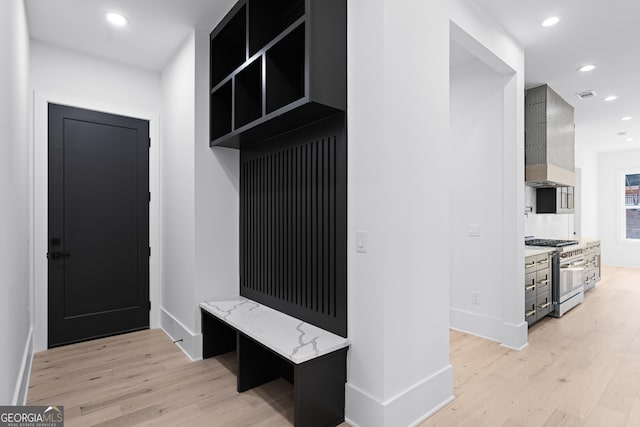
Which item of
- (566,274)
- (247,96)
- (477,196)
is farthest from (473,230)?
(247,96)

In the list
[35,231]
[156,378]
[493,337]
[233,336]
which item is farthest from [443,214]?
[35,231]

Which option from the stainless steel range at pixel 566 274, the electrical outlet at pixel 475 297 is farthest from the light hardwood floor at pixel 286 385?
the stainless steel range at pixel 566 274

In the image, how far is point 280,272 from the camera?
2592 mm

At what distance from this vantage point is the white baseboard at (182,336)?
2.87 m

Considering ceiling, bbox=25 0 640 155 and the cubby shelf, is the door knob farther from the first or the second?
ceiling, bbox=25 0 640 155

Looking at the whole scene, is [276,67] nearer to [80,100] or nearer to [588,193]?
[80,100]

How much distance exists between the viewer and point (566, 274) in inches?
165

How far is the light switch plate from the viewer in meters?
1.91

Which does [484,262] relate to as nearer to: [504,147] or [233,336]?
[504,147]

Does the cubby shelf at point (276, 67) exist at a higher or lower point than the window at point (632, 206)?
higher

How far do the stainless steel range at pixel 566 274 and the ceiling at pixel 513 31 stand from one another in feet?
6.81

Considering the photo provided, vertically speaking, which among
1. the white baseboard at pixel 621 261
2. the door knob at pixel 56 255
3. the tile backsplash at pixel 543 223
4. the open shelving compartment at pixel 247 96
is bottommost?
the white baseboard at pixel 621 261

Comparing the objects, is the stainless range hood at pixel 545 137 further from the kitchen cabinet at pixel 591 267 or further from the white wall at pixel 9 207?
the white wall at pixel 9 207

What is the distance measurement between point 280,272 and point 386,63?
5.32ft
